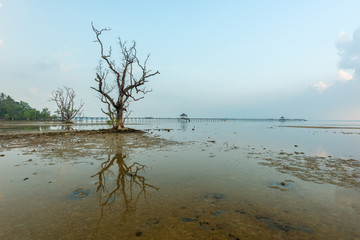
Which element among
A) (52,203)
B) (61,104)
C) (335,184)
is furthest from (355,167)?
(61,104)

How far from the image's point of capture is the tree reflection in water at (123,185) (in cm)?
333

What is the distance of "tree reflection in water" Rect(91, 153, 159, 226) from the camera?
3332mm

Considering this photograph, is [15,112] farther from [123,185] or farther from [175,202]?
[175,202]

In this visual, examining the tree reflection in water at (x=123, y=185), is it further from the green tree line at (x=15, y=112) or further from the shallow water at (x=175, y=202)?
the green tree line at (x=15, y=112)

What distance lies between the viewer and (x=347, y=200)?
3641 millimetres

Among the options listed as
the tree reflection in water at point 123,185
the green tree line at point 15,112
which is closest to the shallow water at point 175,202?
the tree reflection in water at point 123,185

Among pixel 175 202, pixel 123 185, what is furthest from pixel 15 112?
pixel 175 202

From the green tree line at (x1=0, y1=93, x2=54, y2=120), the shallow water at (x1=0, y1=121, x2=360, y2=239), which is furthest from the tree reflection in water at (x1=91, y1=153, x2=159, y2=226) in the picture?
the green tree line at (x1=0, y1=93, x2=54, y2=120)

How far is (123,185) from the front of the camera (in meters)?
4.23

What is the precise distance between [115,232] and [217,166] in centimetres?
460

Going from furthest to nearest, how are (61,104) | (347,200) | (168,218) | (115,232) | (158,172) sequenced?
(61,104), (158,172), (347,200), (168,218), (115,232)

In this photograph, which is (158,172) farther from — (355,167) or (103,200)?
(355,167)

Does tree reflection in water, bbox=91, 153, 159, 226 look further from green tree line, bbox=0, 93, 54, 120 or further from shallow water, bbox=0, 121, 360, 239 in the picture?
green tree line, bbox=0, 93, 54, 120

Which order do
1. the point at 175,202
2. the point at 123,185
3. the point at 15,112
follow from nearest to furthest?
the point at 175,202 → the point at 123,185 → the point at 15,112
